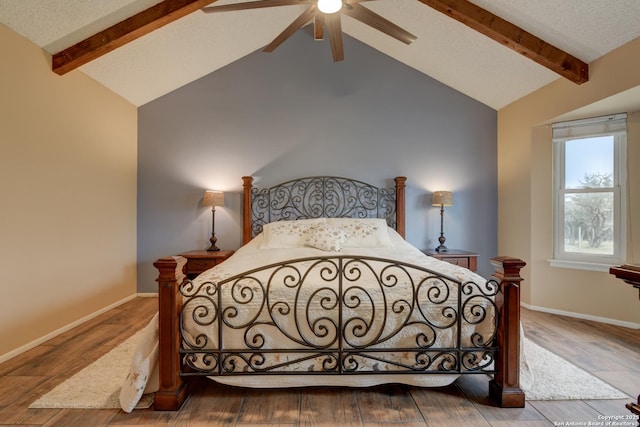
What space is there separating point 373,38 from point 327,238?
2700 millimetres

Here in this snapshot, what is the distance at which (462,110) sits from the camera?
4.20m

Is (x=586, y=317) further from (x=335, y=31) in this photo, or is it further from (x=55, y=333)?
(x=55, y=333)

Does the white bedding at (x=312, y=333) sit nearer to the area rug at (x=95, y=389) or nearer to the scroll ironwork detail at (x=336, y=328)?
the scroll ironwork detail at (x=336, y=328)

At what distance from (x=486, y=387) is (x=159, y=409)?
198cm

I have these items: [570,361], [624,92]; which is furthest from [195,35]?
[570,361]

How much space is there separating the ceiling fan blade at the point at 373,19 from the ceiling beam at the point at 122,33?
1469mm

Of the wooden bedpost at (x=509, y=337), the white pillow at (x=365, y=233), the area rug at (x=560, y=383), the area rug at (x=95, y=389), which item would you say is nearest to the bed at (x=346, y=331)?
the wooden bedpost at (x=509, y=337)

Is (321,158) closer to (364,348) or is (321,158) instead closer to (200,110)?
(200,110)

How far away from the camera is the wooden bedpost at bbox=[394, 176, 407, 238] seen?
13.3 ft

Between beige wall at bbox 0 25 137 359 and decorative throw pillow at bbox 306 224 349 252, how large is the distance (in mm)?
2345

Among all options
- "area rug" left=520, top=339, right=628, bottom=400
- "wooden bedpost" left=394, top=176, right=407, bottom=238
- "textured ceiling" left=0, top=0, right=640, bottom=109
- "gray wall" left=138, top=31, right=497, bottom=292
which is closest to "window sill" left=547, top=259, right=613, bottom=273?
"gray wall" left=138, top=31, right=497, bottom=292

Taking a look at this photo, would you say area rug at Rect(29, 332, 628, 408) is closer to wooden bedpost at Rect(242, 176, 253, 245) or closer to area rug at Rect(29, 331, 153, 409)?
area rug at Rect(29, 331, 153, 409)

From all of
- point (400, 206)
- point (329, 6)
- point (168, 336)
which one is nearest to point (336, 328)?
point (168, 336)

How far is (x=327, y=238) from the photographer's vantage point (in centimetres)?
318
